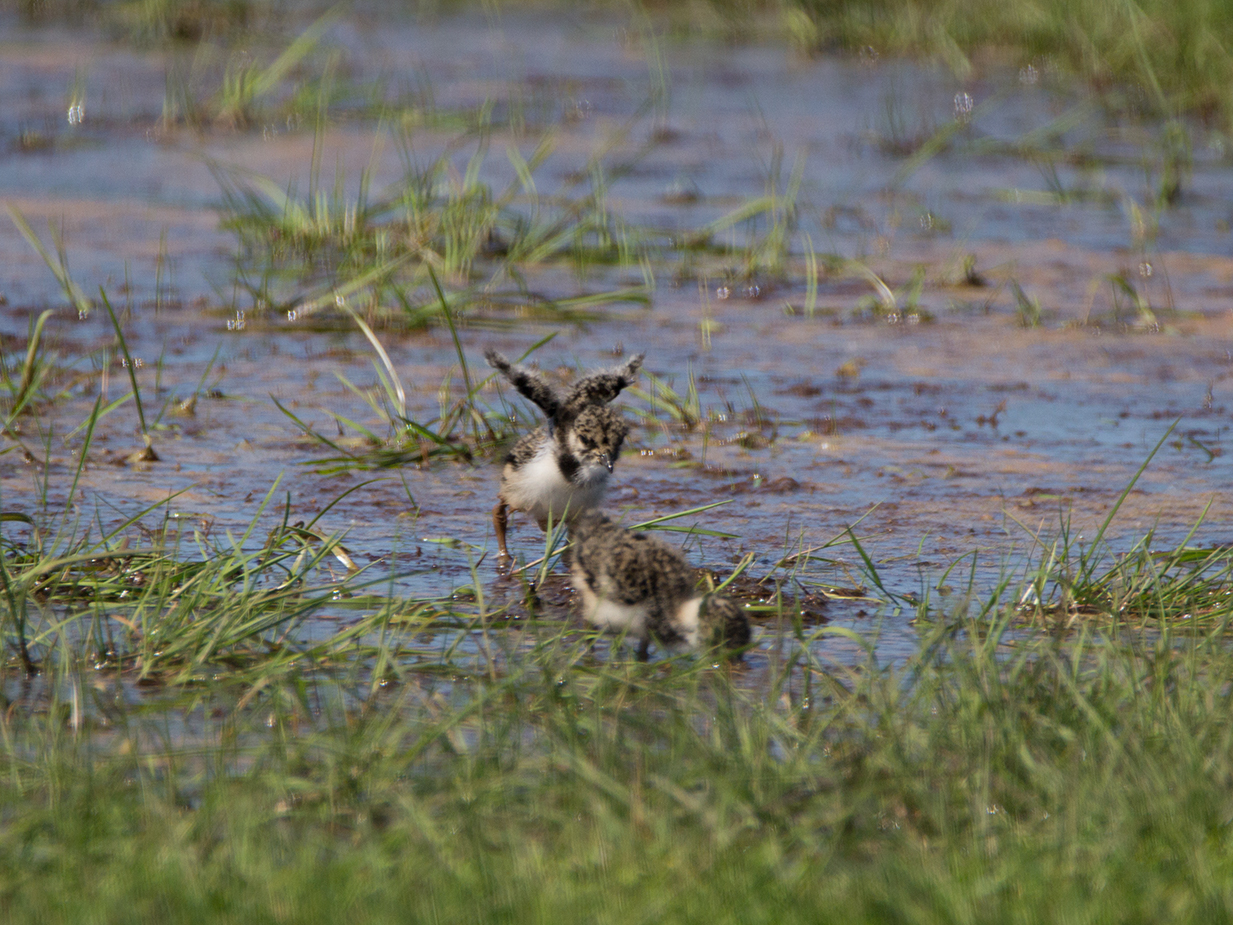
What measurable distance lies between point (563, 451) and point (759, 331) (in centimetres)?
364

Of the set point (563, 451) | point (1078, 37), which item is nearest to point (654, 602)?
point (563, 451)

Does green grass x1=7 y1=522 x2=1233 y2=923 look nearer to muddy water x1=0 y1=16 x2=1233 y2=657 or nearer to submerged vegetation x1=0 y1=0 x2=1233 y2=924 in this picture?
submerged vegetation x1=0 y1=0 x2=1233 y2=924

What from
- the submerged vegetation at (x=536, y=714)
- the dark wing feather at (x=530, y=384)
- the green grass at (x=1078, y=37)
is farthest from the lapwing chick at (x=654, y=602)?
the green grass at (x=1078, y=37)

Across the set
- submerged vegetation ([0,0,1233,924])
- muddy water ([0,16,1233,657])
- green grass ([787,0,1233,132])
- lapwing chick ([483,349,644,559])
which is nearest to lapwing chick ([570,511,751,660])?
submerged vegetation ([0,0,1233,924])

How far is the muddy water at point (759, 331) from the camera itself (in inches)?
239

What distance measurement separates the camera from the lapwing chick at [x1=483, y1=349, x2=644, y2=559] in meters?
5.35

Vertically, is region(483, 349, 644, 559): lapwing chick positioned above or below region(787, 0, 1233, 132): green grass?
below

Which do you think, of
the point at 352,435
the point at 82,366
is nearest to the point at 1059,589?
the point at 352,435

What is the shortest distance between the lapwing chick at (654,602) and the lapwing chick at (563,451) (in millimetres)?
519

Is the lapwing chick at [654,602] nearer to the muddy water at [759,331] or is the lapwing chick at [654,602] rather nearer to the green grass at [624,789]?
the green grass at [624,789]

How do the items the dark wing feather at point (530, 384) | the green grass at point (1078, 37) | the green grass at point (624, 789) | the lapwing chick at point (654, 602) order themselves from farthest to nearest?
the green grass at point (1078, 37) → the dark wing feather at point (530, 384) → the lapwing chick at point (654, 602) → the green grass at point (624, 789)

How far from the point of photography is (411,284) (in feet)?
27.2

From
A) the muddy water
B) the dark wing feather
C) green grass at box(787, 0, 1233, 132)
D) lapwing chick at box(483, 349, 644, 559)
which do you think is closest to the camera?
lapwing chick at box(483, 349, 644, 559)

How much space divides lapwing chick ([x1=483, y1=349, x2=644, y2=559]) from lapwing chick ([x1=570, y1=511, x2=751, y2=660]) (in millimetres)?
519
